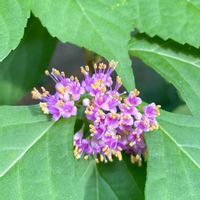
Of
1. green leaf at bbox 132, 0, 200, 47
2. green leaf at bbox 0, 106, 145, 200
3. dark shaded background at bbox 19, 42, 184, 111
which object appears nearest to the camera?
green leaf at bbox 0, 106, 145, 200

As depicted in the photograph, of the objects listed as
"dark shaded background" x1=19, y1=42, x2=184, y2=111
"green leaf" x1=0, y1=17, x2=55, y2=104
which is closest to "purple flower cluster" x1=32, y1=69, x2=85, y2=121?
"green leaf" x1=0, y1=17, x2=55, y2=104

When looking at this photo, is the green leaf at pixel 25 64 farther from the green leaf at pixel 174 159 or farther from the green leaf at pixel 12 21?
the green leaf at pixel 174 159

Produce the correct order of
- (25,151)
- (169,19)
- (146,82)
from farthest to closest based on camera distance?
(146,82)
(169,19)
(25,151)

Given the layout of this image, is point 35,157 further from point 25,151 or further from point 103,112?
point 103,112

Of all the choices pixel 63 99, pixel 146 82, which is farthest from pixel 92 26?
pixel 146 82

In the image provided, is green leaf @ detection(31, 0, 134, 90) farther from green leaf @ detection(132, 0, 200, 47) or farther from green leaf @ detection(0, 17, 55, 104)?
green leaf @ detection(0, 17, 55, 104)

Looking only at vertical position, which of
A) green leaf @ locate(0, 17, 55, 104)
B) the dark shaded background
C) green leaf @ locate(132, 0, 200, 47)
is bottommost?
the dark shaded background

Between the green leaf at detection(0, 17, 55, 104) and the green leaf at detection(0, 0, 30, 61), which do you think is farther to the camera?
the green leaf at detection(0, 17, 55, 104)
